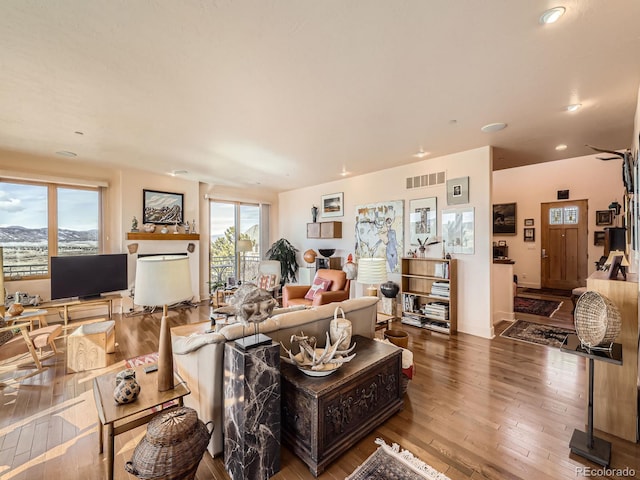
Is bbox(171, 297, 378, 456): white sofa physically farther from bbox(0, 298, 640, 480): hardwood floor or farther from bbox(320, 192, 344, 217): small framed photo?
bbox(320, 192, 344, 217): small framed photo

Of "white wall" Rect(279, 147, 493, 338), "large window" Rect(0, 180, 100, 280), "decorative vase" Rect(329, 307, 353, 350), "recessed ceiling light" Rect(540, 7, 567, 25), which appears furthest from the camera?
"large window" Rect(0, 180, 100, 280)

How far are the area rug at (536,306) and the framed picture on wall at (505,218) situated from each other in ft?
8.06

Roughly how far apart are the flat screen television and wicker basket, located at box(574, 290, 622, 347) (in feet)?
21.1

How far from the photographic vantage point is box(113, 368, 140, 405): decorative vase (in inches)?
62.4

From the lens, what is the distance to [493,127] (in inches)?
131

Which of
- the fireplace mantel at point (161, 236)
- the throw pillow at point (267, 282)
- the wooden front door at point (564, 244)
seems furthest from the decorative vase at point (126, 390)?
the wooden front door at point (564, 244)

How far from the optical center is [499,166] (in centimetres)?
526

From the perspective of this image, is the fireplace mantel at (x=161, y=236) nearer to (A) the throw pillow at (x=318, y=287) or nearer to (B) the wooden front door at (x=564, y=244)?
(A) the throw pillow at (x=318, y=287)

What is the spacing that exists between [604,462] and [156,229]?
22.7 feet

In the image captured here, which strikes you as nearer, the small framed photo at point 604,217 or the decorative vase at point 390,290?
the decorative vase at point 390,290

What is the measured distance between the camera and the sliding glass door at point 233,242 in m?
6.86

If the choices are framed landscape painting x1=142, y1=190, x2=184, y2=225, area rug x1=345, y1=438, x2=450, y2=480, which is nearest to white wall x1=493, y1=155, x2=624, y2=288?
area rug x1=345, y1=438, x2=450, y2=480

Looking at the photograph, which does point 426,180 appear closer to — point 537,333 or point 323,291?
point 323,291

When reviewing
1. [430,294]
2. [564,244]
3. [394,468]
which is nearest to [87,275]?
[394,468]
